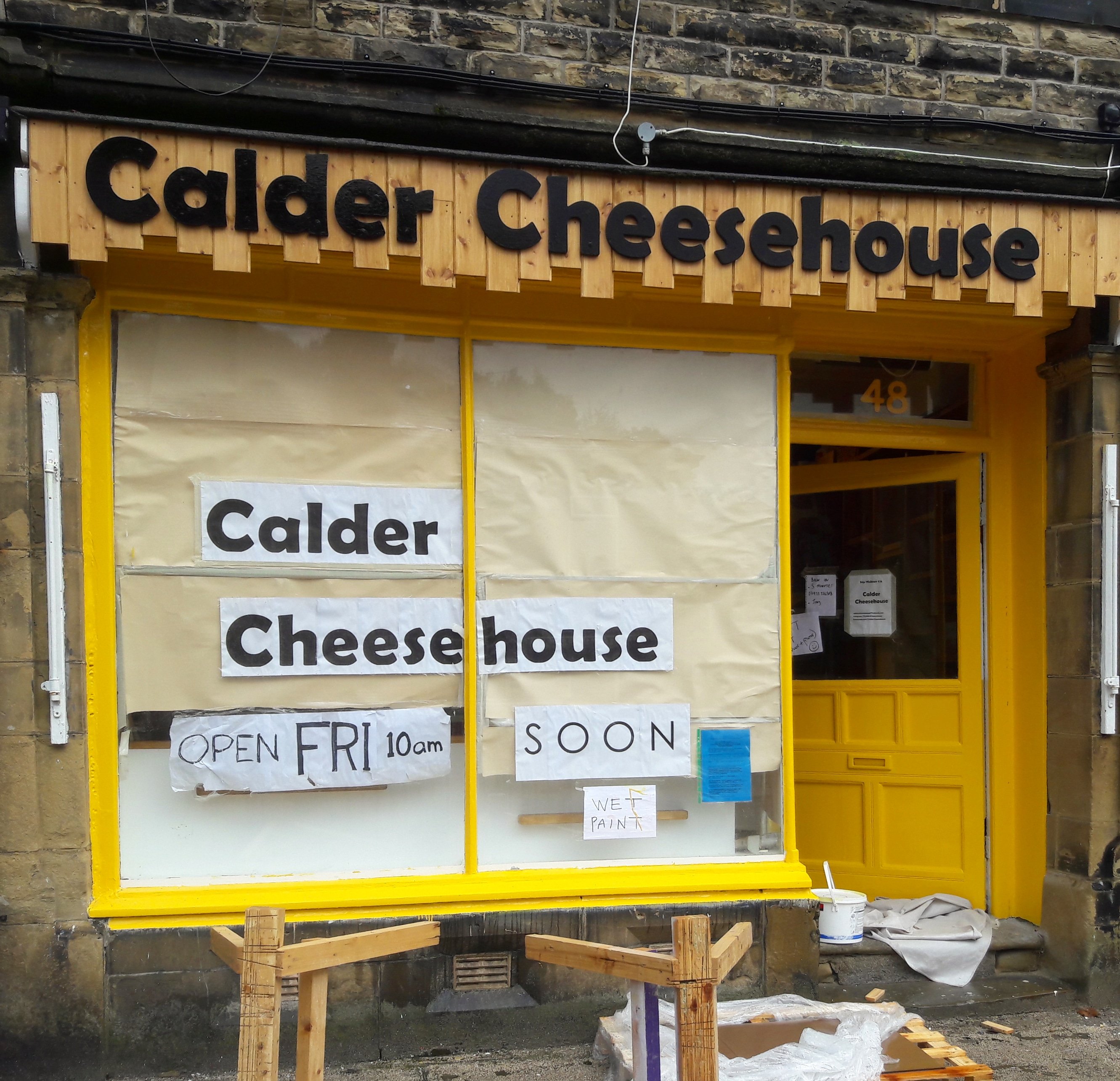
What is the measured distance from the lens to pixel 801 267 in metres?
5.00

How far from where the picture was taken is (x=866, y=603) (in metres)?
6.54

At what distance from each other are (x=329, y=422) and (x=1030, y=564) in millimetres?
3862

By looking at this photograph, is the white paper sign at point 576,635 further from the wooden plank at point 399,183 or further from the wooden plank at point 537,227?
the wooden plank at point 399,183

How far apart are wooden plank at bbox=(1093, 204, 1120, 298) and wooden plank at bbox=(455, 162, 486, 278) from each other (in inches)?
106

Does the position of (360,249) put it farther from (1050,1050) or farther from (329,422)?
(1050,1050)

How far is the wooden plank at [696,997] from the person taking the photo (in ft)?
9.87

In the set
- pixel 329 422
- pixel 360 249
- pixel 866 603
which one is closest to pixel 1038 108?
pixel 866 603

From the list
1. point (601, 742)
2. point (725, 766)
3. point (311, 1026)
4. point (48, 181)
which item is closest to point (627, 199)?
point (48, 181)

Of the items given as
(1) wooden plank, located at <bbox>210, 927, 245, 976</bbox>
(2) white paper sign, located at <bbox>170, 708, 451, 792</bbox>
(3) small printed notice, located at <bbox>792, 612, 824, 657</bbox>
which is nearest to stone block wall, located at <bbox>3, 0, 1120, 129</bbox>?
(3) small printed notice, located at <bbox>792, 612, 824, 657</bbox>

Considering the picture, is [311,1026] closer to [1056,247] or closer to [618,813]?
[618,813]

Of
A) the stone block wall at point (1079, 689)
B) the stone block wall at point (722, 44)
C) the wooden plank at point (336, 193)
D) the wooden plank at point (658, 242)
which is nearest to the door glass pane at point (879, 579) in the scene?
the stone block wall at point (1079, 689)

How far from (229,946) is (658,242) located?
336cm

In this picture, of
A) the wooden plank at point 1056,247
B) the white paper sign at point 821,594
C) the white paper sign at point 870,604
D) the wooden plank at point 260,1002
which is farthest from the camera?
the white paper sign at point 821,594

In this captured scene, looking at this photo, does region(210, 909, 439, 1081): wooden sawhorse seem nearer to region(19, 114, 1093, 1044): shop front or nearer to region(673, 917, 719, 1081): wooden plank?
region(673, 917, 719, 1081): wooden plank
